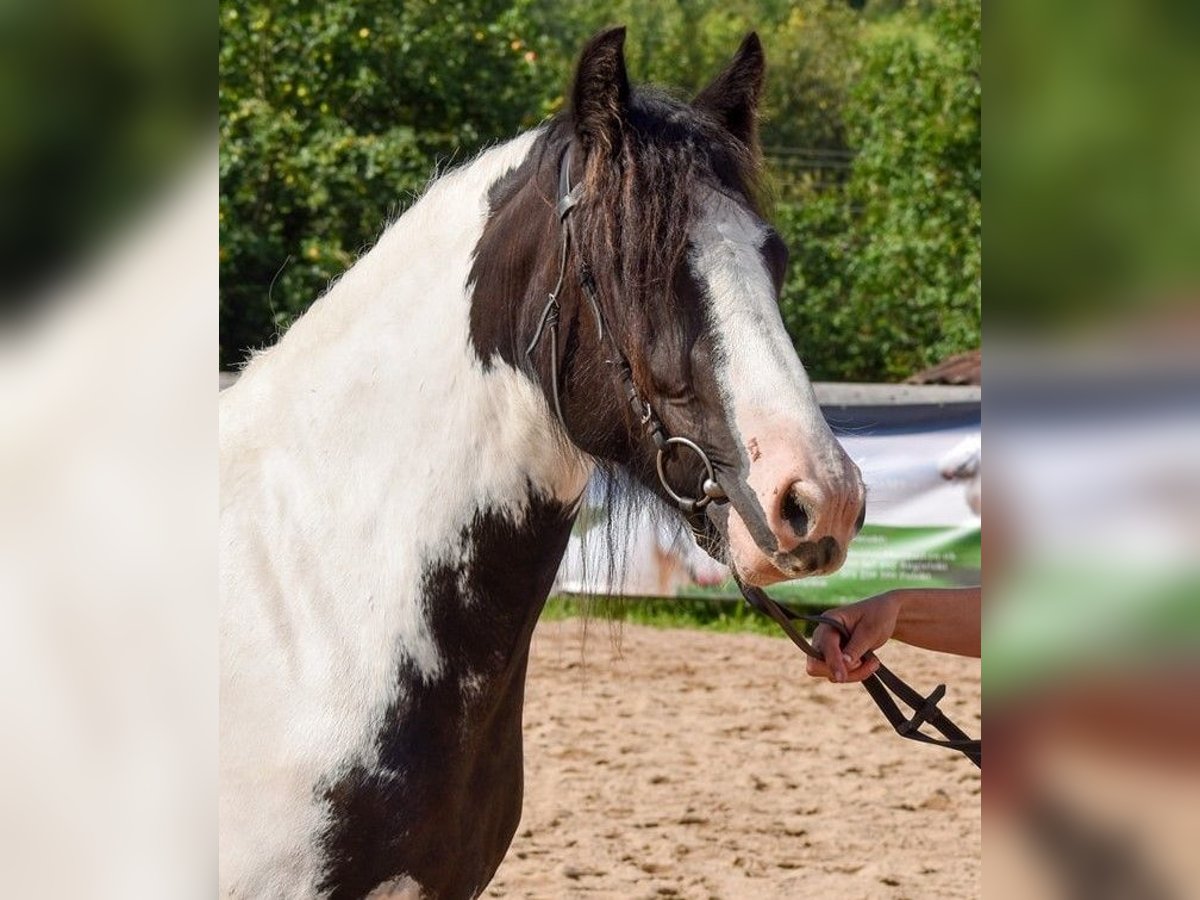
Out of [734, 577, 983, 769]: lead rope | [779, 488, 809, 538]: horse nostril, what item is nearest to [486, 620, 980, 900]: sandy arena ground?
[734, 577, 983, 769]: lead rope

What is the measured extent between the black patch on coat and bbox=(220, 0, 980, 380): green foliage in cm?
518

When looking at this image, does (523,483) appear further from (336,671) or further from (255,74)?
(255,74)

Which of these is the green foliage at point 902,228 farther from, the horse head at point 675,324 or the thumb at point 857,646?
the horse head at point 675,324

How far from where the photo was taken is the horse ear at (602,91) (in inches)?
74.6

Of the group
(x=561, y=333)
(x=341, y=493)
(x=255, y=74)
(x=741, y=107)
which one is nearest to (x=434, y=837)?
(x=341, y=493)

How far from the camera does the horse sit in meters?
1.76

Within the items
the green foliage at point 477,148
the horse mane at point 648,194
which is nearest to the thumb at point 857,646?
the horse mane at point 648,194

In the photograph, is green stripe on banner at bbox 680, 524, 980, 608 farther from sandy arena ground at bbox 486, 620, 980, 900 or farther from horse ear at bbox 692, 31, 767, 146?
horse ear at bbox 692, 31, 767, 146

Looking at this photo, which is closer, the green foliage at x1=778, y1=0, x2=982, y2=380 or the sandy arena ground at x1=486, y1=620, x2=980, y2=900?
the sandy arena ground at x1=486, y1=620, x2=980, y2=900

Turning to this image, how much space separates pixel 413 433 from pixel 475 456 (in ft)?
0.32

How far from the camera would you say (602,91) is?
6.27ft

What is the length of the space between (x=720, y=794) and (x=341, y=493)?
14.1 ft

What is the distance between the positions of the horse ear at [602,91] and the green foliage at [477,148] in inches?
196

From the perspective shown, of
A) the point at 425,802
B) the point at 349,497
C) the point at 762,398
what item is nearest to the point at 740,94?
the point at 762,398
